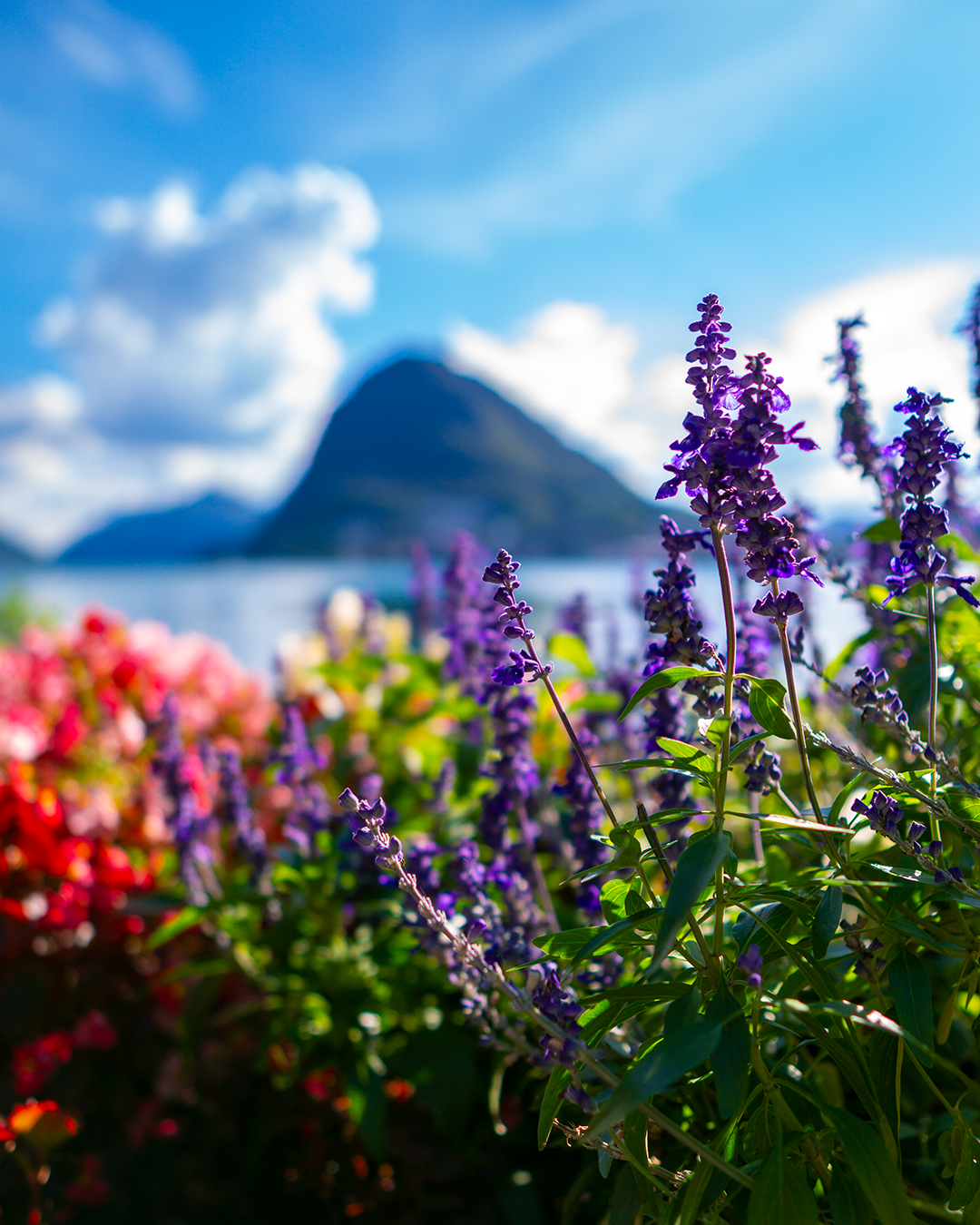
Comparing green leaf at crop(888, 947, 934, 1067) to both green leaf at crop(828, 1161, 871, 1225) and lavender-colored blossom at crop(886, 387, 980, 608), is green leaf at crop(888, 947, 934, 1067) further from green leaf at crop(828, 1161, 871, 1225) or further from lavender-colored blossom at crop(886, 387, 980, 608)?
lavender-colored blossom at crop(886, 387, 980, 608)

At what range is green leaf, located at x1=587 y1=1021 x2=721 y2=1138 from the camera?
739 millimetres

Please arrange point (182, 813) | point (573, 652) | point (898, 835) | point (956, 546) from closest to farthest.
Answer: point (898, 835)
point (956, 546)
point (182, 813)
point (573, 652)

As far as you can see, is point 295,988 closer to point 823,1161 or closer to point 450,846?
point 450,846

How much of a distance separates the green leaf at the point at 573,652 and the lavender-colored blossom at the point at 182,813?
1147 millimetres

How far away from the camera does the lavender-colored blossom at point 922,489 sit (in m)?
1.07

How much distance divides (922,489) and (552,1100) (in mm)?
876

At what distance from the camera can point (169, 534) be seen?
559 ft

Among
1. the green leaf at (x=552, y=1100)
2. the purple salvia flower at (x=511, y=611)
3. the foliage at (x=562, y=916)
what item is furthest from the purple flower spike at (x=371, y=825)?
the green leaf at (x=552, y=1100)

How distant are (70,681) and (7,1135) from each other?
306 cm

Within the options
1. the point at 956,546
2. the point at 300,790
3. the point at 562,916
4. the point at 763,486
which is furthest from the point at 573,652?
the point at 763,486

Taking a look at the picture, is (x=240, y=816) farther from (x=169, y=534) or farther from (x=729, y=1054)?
(x=169, y=534)

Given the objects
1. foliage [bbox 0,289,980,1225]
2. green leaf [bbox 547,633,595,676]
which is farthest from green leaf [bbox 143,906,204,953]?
green leaf [bbox 547,633,595,676]

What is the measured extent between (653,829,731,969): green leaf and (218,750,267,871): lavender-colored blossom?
1.59m

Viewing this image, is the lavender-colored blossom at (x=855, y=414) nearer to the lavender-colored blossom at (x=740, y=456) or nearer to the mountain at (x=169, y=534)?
the lavender-colored blossom at (x=740, y=456)
